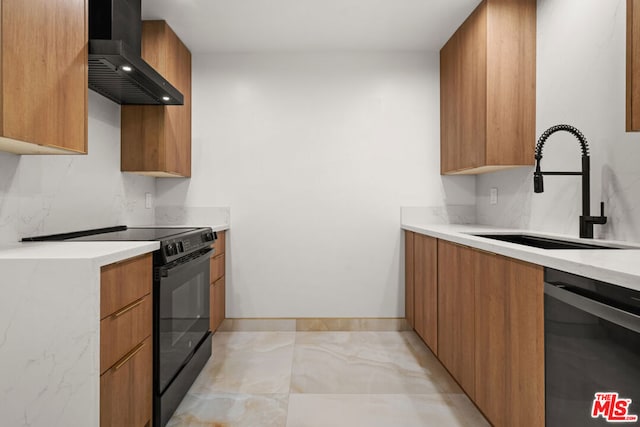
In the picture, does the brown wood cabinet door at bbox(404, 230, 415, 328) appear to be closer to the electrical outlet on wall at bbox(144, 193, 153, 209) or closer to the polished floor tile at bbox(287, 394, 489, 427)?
the polished floor tile at bbox(287, 394, 489, 427)

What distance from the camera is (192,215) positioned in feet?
11.3

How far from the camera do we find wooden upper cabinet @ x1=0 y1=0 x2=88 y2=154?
1342 millimetres

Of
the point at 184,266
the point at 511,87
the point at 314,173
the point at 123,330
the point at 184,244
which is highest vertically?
the point at 511,87

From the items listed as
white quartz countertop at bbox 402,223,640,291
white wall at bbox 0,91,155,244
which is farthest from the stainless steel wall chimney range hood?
white quartz countertop at bbox 402,223,640,291

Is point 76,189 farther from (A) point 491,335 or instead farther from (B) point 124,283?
(A) point 491,335

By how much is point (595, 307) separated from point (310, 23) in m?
2.58

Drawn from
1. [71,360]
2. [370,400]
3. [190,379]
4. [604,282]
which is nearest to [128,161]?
[190,379]

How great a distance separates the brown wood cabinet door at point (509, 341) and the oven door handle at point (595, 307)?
0.08 metres

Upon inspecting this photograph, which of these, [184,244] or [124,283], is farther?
[184,244]

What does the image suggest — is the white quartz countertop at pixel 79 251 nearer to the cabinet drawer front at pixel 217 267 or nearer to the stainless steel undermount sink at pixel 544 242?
the cabinet drawer front at pixel 217 267

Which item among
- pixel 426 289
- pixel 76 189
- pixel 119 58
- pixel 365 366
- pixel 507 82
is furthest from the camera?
pixel 426 289

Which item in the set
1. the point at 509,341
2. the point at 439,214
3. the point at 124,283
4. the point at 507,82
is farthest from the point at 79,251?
the point at 439,214

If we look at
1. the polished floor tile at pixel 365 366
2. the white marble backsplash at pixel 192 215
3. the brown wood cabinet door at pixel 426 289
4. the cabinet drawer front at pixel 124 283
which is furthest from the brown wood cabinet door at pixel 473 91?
the cabinet drawer front at pixel 124 283

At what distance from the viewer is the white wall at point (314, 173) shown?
3.45 metres
